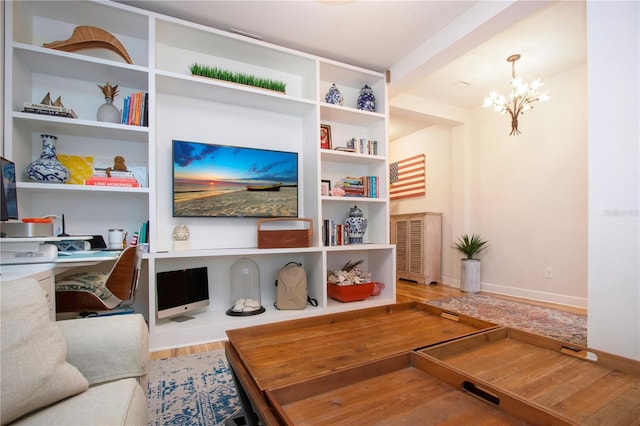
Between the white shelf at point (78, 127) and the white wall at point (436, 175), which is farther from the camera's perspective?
the white wall at point (436, 175)

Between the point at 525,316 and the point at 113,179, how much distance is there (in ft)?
12.3

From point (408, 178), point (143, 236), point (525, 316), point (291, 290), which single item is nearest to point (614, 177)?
point (525, 316)

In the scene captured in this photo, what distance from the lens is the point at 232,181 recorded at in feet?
9.02

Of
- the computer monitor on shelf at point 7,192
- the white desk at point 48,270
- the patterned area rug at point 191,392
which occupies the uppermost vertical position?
the computer monitor on shelf at point 7,192

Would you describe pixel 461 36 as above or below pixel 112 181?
above

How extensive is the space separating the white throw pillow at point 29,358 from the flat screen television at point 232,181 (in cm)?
176

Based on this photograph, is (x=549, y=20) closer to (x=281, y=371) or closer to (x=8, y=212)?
(x=281, y=371)

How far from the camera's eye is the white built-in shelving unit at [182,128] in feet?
7.08

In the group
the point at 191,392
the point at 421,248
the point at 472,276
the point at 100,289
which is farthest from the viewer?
the point at 421,248

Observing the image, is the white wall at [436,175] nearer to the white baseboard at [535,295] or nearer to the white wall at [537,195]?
the white wall at [537,195]

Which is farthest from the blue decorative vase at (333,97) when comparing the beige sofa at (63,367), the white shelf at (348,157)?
the beige sofa at (63,367)

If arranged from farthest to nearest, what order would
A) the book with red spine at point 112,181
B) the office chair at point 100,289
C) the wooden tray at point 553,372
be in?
the book with red spine at point 112,181, the office chair at point 100,289, the wooden tray at point 553,372

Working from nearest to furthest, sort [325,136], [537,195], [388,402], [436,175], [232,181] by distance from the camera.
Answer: [388,402] < [232,181] < [325,136] < [537,195] < [436,175]

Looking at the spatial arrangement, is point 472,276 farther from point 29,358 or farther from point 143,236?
point 29,358
